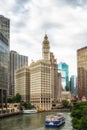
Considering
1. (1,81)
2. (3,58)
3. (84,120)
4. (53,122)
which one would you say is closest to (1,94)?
(1,81)

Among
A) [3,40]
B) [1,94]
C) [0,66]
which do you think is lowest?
[1,94]

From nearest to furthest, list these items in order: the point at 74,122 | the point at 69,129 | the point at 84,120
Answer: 1. the point at 84,120
2. the point at 74,122
3. the point at 69,129

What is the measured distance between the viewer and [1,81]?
16925 centimetres

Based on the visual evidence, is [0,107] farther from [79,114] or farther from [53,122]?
[79,114]

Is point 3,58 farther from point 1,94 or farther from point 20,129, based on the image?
point 20,129

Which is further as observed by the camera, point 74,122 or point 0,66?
point 0,66

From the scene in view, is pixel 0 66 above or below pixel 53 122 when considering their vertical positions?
above

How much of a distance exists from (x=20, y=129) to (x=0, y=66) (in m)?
75.9

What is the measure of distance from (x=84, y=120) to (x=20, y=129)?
128 ft

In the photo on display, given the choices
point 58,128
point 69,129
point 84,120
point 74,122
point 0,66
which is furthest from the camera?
point 0,66

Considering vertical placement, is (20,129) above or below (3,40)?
below

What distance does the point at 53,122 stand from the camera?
108 m

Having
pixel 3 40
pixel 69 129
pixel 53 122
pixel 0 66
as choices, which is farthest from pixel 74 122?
pixel 3 40

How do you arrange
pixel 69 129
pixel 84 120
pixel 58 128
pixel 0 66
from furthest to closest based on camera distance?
1. pixel 0 66
2. pixel 58 128
3. pixel 69 129
4. pixel 84 120
